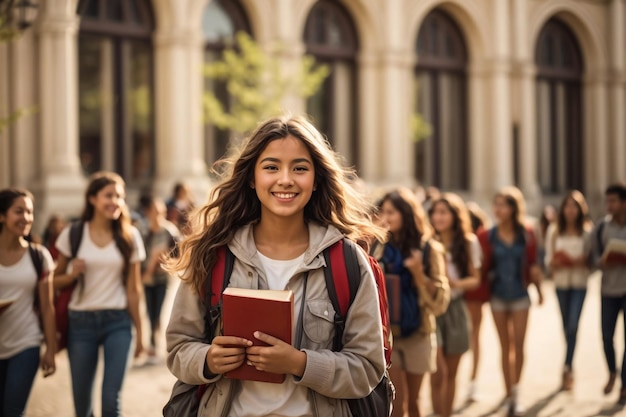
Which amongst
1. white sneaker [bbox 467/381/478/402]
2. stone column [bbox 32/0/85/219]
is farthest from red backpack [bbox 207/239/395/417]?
stone column [bbox 32/0/85/219]

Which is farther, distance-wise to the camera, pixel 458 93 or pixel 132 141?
pixel 458 93

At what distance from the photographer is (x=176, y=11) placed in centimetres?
2156

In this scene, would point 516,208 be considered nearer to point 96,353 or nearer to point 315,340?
point 96,353

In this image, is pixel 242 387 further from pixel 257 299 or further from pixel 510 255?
pixel 510 255

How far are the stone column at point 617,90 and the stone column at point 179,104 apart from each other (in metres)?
16.1

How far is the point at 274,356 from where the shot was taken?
10.5 feet

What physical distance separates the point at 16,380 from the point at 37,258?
33.1 inches

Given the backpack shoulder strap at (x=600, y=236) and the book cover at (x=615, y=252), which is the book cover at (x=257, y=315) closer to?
the book cover at (x=615, y=252)

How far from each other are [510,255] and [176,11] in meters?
14.7

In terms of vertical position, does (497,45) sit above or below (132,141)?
above

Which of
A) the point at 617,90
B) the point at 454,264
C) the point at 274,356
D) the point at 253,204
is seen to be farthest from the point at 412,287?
the point at 617,90

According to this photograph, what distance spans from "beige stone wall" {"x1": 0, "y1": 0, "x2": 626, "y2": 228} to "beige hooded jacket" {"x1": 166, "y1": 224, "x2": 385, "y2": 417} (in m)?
16.5

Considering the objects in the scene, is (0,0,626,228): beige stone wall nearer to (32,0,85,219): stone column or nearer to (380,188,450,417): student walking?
(32,0,85,219): stone column

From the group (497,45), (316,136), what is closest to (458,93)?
(497,45)
